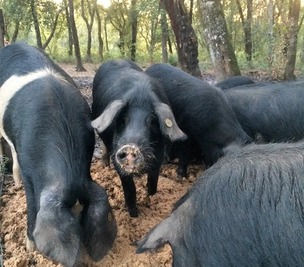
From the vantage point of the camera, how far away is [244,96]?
15.5ft

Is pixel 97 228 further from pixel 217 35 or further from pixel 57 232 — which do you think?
pixel 217 35

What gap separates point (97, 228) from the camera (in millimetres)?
2461

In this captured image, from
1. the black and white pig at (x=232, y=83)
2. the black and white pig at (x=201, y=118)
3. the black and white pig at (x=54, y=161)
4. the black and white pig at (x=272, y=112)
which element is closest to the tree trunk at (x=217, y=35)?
the black and white pig at (x=232, y=83)

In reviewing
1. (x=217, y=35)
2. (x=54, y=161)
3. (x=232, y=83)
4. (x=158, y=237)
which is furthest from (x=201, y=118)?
(x=158, y=237)

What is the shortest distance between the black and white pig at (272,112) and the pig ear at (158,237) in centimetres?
269

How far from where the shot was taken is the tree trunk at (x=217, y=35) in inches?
225

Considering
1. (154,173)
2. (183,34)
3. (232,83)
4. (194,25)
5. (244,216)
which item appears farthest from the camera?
(194,25)

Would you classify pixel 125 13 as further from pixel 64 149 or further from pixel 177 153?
pixel 64 149

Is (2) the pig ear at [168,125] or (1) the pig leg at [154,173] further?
(1) the pig leg at [154,173]

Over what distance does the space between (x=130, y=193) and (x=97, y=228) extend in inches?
41.7

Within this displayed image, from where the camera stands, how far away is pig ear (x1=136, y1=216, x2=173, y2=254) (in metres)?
1.87

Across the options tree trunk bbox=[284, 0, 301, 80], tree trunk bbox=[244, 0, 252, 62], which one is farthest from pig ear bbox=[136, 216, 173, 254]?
tree trunk bbox=[244, 0, 252, 62]

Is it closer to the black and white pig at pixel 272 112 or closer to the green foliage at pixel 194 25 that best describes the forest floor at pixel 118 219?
the black and white pig at pixel 272 112

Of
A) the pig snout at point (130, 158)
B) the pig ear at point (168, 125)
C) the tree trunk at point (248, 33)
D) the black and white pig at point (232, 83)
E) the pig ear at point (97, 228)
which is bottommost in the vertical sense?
the tree trunk at point (248, 33)
